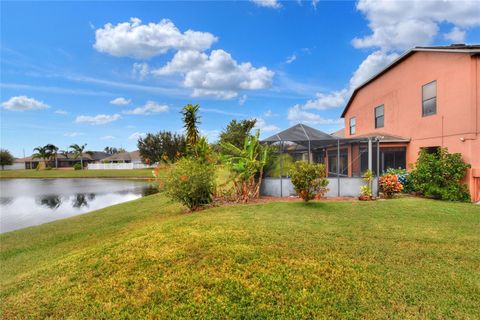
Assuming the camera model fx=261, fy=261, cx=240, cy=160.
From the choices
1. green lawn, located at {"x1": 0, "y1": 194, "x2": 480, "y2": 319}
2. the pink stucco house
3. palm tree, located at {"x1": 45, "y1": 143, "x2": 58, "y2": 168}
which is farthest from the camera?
palm tree, located at {"x1": 45, "y1": 143, "x2": 58, "y2": 168}

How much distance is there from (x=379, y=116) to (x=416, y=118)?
405cm

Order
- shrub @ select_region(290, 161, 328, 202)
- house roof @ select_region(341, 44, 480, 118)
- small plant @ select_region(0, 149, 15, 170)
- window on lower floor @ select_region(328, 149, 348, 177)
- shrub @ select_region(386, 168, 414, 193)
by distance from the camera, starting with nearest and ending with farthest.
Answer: shrub @ select_region(290, 161, 328, 202) < house roof @ select_region(341, 44, 480, 118) < shrub @ select_region(386, 168, 414, 193) < window on lower floor @ select_region(328, 149, 348, 177) < small plant @ select_region(0, 149, 15, 170)

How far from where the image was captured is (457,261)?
4.37 meters

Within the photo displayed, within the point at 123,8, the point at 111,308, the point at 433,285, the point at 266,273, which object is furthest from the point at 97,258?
the point at 123,8

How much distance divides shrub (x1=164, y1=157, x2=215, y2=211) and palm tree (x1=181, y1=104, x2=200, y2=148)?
5.79m

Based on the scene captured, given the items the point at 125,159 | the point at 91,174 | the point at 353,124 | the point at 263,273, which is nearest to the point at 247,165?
the point at 263,273

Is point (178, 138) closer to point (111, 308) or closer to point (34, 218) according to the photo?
point (34, 218)

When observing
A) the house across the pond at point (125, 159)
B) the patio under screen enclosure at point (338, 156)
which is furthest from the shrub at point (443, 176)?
the house across the pond at point (125, 159)

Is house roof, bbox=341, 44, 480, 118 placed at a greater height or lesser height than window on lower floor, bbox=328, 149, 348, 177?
greater

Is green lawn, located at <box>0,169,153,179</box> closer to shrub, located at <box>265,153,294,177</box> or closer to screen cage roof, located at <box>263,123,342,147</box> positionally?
shrub, located at <box>265,153,294,177</box>

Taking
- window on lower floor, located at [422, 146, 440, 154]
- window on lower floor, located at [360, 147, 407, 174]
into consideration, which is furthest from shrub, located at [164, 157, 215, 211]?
window on lower floor, located at [422, 146, 440, 154]

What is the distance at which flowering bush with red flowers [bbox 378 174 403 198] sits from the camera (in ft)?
35.4

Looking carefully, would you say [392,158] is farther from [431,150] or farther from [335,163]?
[335,163]

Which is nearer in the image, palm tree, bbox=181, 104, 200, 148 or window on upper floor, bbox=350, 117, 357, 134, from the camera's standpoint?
palm tree, bbox=181, 104, 200, 148
